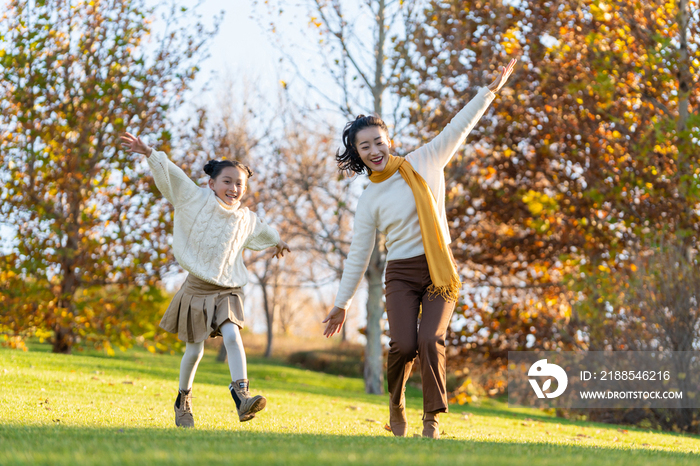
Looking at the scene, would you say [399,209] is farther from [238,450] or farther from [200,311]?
[238,450]

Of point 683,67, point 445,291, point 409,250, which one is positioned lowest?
point 445,291

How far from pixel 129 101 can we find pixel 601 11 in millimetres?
8509

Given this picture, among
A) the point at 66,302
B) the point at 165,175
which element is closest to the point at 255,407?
the point at 165,175

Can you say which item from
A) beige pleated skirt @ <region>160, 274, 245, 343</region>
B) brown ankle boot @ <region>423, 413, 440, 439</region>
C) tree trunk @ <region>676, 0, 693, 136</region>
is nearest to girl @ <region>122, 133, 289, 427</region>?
beige pleated skirt @ <region>160, 274, 245, 343</region>

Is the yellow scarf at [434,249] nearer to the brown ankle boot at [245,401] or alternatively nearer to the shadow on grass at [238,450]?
the shadow on grass at [238,450]

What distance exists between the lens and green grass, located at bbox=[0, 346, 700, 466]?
101 inches

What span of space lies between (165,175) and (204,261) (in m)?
0.64

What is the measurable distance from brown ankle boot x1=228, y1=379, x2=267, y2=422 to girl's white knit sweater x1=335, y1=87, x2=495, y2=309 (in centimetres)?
83

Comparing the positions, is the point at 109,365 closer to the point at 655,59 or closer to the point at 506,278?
the point at 506,278

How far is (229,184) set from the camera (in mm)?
4605

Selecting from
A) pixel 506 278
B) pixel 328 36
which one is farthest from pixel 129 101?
pixel 506 278

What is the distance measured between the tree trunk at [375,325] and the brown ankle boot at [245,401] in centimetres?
710

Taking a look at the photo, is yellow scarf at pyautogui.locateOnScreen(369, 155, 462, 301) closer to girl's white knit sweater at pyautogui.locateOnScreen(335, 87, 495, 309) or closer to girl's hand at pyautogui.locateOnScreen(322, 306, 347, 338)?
girl's white knit sweater at pyautogui.locateOnScreen(335, 87, 495, 309)

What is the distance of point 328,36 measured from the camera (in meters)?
11.2
